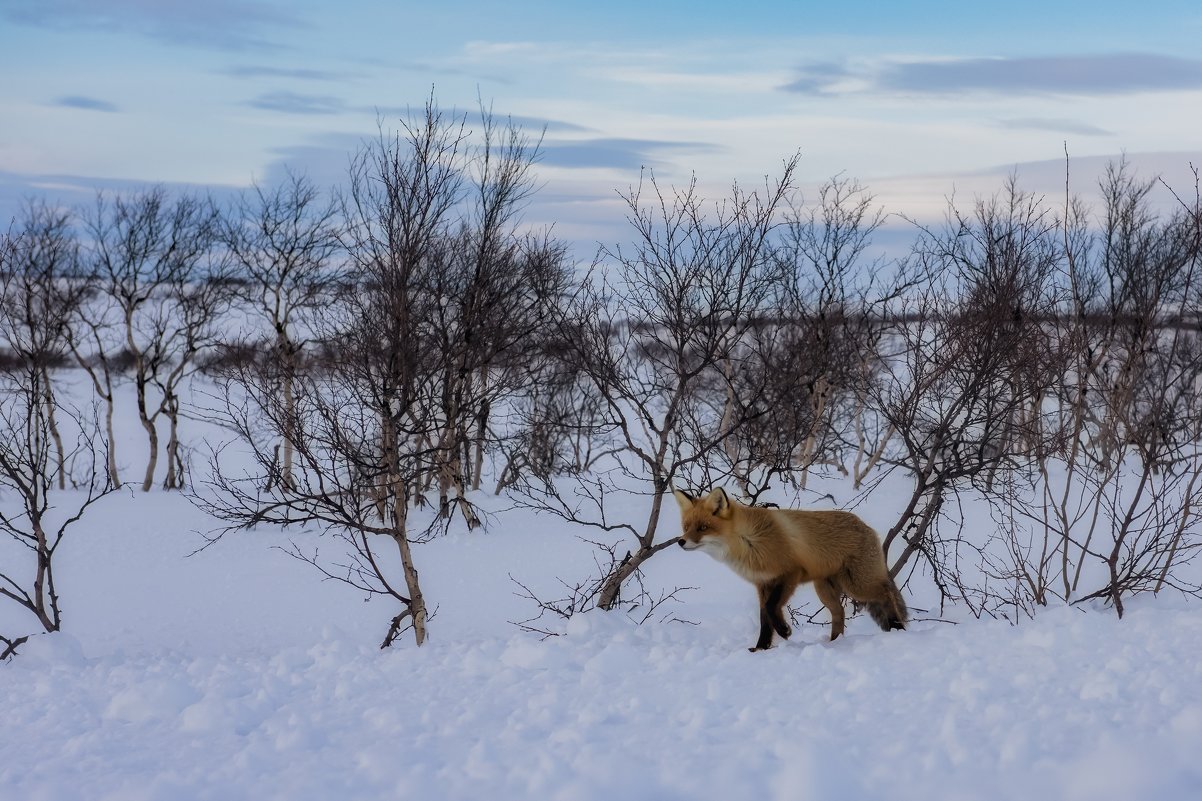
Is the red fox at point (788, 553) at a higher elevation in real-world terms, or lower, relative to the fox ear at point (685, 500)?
lower

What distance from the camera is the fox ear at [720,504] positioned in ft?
21.2

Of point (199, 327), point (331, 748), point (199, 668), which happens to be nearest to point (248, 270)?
point (199, 327)

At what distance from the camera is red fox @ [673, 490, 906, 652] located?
21.5 feet

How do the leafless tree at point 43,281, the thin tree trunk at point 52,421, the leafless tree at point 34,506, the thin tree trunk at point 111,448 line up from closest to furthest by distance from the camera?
the leafless tree at point 34,506, the thin tree trunk at point 111,448, the thin tree trunk at point 52,421, the leafless tree at point 43,281

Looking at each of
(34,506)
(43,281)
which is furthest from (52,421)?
(34,506)

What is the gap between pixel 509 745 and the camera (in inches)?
159

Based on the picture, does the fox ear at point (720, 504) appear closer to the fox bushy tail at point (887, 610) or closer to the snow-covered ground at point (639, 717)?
the snow-covered ground at point (639, 717)

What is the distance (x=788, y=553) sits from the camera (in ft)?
21.7

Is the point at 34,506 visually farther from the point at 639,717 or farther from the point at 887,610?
the point at 887,610

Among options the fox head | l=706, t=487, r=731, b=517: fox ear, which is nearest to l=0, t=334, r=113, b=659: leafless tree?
the fox head

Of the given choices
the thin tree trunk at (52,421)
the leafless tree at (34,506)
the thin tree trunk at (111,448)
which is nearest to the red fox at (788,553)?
the leafless tree at (34,506)

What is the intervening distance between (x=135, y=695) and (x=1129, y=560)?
7.70 m

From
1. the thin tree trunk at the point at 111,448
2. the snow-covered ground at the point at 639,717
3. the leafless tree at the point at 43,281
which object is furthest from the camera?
the leafless tree at the point at 43,281

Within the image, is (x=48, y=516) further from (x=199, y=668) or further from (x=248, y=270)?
(x=199, y=668)
